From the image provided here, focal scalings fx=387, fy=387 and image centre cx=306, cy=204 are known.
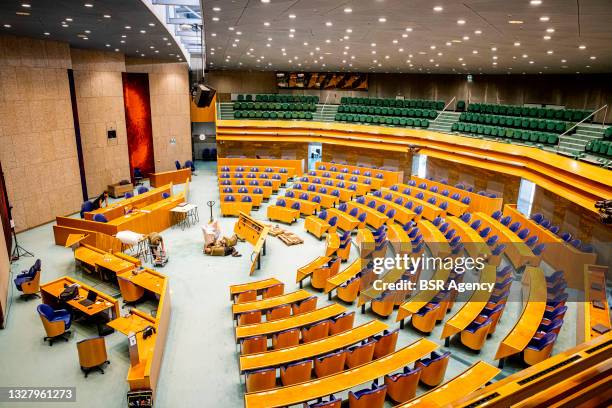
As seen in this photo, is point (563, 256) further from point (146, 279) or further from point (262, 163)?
point (262, 163)

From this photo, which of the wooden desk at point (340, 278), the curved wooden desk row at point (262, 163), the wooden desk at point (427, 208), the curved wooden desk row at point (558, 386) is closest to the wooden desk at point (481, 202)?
the wooden desk at point (427, 208)

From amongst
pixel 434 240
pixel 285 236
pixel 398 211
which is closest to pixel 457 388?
pixel 434 240

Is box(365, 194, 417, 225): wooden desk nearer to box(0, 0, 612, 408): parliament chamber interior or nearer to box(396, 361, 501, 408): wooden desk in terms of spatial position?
box(0, 0, 612, 408): parliament chamber interior

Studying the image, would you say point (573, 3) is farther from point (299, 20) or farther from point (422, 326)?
point (422, 326)

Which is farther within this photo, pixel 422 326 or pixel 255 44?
pixel 255 44

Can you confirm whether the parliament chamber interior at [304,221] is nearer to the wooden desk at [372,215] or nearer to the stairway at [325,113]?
the wooden desk at [372,215]

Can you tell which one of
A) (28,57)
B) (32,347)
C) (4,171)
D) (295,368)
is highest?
(28,57)

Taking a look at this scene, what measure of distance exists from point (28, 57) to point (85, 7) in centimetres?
596

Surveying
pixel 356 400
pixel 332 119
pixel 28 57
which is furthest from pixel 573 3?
pixel 332 119

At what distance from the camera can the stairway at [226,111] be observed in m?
21.3

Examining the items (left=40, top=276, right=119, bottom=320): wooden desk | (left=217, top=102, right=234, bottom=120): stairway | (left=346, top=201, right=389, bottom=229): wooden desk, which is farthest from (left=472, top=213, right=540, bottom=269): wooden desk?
(left=217, top=102, right=234, bottom=120): stairway

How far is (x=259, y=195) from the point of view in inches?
603

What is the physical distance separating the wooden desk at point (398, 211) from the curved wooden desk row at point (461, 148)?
11.5 ft

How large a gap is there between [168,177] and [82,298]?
1165 cm
